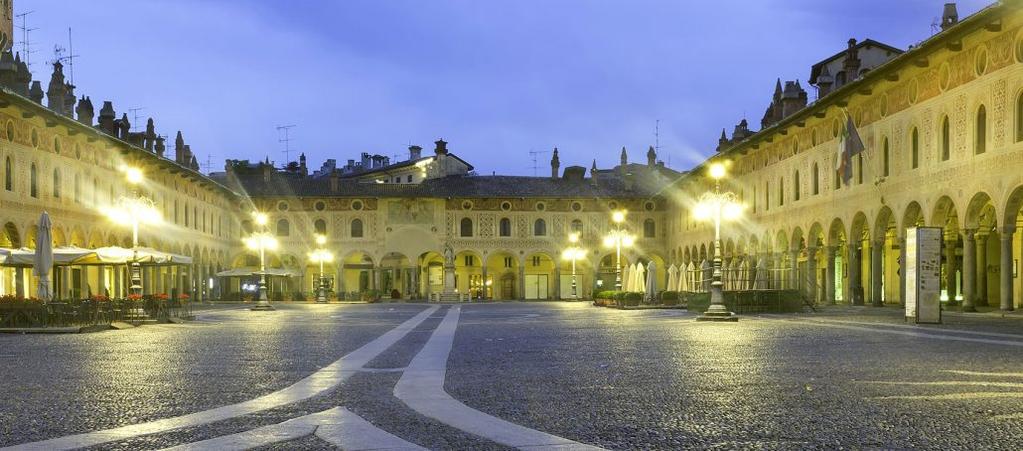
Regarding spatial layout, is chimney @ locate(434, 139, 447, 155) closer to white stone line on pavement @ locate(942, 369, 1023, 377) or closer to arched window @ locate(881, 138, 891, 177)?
arched window @ locate(881, 138, 891, 177)

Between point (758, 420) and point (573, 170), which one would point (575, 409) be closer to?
point (758, 420)

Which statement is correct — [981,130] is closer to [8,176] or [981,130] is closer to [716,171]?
[716,171]

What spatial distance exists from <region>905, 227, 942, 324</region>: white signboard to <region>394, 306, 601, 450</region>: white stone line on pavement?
13157 millimetres

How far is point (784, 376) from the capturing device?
32.1 ft

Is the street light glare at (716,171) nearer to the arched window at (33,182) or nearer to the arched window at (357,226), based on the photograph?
the arched window at (33,182)

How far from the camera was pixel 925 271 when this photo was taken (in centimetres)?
2134

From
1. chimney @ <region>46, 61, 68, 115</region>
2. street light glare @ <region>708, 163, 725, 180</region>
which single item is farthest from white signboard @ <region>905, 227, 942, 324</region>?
chimney @ <region>46, 61, 68, 115</region>

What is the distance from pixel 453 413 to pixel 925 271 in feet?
54.7

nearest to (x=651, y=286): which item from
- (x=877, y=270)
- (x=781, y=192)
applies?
(x=877, y=270)

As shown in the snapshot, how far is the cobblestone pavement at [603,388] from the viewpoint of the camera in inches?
249

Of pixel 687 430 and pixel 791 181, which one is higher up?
pixel 791 181

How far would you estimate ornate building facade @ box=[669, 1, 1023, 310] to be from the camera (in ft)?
87.5

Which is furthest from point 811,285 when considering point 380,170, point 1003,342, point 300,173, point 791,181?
point 380,170

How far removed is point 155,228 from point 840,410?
154 ft
